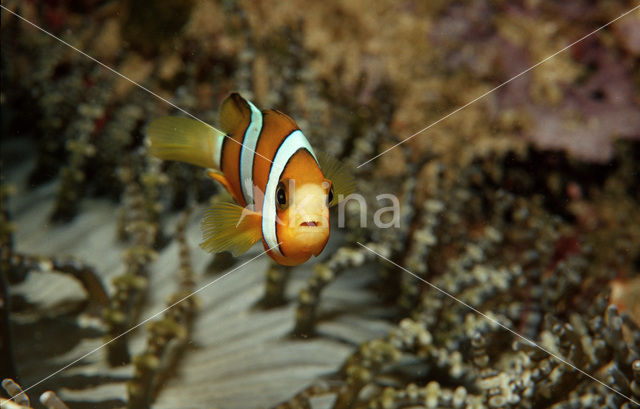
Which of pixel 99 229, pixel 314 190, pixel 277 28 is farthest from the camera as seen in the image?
pixel 277 28

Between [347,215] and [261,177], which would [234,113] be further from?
[347,215]

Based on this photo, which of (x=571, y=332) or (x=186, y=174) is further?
(x=186, y=174)

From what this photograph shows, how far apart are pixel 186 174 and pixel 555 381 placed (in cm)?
161

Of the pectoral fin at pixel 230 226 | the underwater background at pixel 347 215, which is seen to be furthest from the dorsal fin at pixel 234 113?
the underwater background at pixel 347 215

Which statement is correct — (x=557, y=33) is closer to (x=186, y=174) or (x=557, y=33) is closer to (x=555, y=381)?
(x=555, y=381)

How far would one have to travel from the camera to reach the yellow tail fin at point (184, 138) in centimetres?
91

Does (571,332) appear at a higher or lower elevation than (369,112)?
lower

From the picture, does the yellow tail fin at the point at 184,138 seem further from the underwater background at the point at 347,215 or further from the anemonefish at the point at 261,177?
the underwater background at the point at 347,215

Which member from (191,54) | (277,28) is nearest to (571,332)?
(277,28)

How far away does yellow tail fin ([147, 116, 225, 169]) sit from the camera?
2.98ft

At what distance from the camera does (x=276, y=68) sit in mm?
2234

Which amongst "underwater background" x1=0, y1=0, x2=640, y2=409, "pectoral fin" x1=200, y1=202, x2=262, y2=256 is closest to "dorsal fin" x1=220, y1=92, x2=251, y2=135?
"pectoral fin" x1=200, y1=202, x2=262, y2=256

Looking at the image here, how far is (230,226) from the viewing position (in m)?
0.83

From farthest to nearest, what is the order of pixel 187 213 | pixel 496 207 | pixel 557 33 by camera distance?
pixel 557 33
pixel 496 207
pixel 187 213
